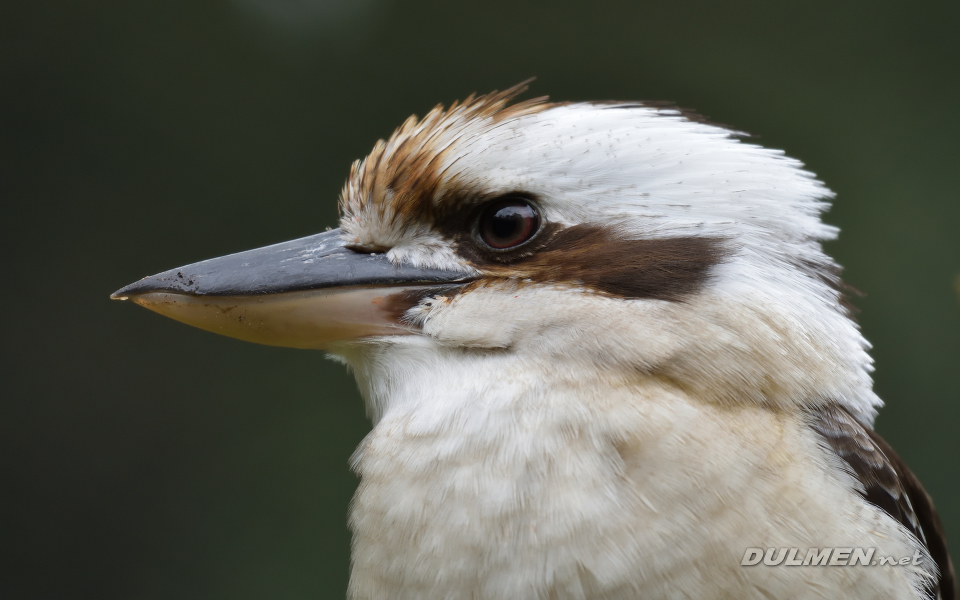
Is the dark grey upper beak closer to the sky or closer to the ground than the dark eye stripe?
closer to the sky

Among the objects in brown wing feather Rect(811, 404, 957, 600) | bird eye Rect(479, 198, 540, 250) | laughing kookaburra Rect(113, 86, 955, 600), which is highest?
bird eye Rect(479, 198, 540, 250)

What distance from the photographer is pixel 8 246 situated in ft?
12.6

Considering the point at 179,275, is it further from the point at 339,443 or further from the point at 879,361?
the point at 879,361

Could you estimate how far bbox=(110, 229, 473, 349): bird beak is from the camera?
1.29 metres

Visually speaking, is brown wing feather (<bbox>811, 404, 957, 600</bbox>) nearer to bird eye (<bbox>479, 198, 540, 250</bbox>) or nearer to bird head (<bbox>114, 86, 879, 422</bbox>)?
bird head (<bbox>114, 86, 879, 422</bbox>)

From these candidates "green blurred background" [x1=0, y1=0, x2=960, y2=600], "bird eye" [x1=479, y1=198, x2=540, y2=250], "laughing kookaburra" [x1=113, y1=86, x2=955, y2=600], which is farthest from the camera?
"green blurred background" [x1=0, y1=0, x2=960, y2=600]

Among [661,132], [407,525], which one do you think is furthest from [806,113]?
[407,525]

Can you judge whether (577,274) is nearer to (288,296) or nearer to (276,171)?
(288,296)

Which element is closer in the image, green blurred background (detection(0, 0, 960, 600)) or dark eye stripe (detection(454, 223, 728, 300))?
dark eye stripe (detection(454, 223, 728, 300))

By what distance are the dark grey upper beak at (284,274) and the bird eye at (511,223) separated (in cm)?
8

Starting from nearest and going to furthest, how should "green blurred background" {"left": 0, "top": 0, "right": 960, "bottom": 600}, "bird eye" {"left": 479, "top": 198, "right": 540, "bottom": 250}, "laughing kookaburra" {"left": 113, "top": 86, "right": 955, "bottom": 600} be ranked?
1. "laughing kookaburra" {"left": 113, "top": 86, "right": 955, "bottom": 600}
2. "bird eye" {"left": 479, "top": 198, "right": 540, "bottom": 250}
3. "green blurred background" {"left": 0, "top": 0, "right": 960, "bottom": 600}

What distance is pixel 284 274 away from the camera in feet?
4.33

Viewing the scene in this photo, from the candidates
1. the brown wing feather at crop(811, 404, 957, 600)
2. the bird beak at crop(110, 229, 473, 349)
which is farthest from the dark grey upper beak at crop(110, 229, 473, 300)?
the brown wing feather at crop(811, 404, 957, 600)

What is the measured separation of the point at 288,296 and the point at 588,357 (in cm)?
49
